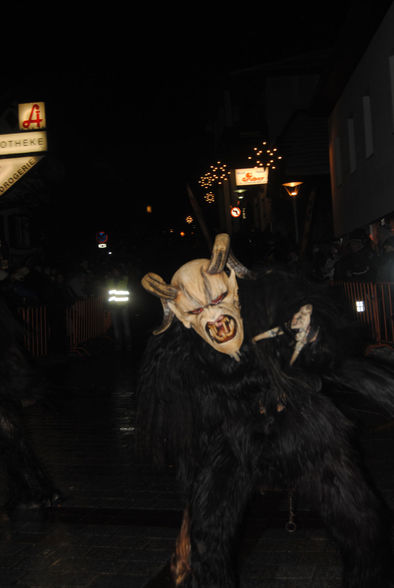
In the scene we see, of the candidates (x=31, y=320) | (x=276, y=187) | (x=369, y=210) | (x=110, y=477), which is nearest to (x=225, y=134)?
(x=276, y=187)

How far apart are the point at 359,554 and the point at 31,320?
34.9 ft

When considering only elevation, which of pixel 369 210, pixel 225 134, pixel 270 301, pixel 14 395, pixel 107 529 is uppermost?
pixel 225 134

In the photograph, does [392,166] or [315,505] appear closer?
[315,505]

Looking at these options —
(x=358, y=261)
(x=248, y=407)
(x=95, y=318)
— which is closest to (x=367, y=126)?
(x=358, y=261)

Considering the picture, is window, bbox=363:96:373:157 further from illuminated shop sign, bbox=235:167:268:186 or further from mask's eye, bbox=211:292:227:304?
illuminated shop sign, bbox=235:167:268:186

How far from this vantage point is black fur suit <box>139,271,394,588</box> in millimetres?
2783

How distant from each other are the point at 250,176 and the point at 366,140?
1476cm

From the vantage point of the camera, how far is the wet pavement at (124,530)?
3.54 metres

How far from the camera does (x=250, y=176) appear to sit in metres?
31.0

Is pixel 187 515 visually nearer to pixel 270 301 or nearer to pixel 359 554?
pixel 359 554

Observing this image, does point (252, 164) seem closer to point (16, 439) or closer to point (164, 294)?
point (16, 439)

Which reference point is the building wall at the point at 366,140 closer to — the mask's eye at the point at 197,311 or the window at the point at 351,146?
the window at the point at 351,146

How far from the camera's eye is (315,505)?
9.54ft

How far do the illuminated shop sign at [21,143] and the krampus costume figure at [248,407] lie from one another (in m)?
14.2
